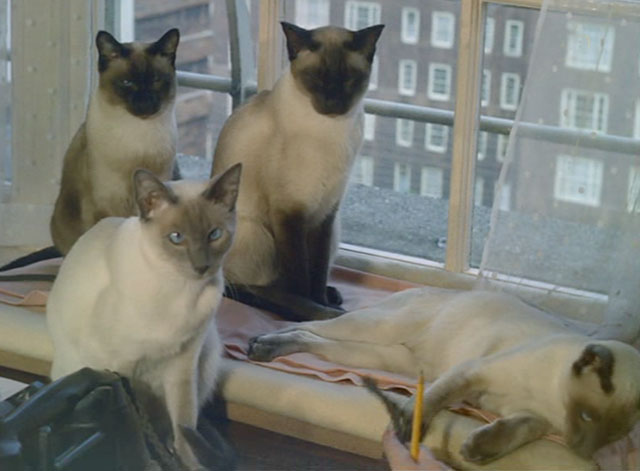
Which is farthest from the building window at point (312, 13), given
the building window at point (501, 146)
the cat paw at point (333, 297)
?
the cat paw at point (333, 297)

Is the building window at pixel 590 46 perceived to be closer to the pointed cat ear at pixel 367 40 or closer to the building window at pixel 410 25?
the pointed cat ear at pixel 367 40

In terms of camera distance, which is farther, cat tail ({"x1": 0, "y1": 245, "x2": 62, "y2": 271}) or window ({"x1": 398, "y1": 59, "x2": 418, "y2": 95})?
window ({"x1": 398, "y1": 59, "x2": 418, "y2": 95})

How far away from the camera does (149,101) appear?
2637 mm

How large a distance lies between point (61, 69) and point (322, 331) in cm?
112

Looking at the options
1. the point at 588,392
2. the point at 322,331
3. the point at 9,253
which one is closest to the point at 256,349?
the point at 322,331

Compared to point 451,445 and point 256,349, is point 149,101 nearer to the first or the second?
point 256,349

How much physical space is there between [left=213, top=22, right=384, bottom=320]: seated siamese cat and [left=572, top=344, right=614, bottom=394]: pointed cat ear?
31.3 inches

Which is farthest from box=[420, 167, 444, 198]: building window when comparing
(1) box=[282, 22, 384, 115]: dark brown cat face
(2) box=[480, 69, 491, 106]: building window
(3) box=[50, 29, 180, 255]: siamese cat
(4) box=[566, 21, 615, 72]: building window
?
(4) box=[566, 21, 615, 72]: building window

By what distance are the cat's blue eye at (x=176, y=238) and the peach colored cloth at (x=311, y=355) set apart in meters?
0.52

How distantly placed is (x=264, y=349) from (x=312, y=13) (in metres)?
1.03

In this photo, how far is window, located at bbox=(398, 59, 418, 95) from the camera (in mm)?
3049

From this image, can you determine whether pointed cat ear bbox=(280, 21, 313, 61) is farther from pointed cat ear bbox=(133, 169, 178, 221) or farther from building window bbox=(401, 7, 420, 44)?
pointed cat ear bbox=(133, 169, 178, 221)

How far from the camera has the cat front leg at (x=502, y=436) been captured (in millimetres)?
2100

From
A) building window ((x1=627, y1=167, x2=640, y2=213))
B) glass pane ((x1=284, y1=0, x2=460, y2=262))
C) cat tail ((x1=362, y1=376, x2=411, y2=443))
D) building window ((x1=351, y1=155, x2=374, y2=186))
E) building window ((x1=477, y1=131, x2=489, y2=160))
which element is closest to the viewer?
cat tail ((x1=362, y1=376, x2=411, y2=443))
